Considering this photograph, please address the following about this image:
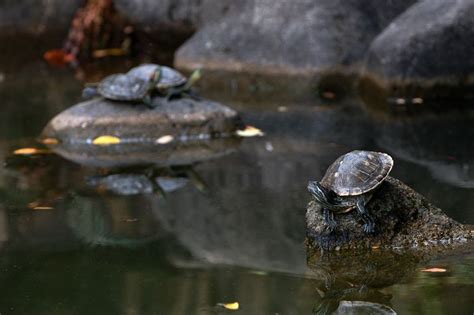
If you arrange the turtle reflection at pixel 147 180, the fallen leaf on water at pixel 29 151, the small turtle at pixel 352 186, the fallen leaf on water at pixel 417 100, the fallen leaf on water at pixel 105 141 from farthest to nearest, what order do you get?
the fallen leaf on water at pixel 417 100, the fallen leaf on water at pixel 105 141, the fallen leaf on water at pixel 29 151, the turtle reflection at pixel 147 180, the small turtle at pixel 352 186

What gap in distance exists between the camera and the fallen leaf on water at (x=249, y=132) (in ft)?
31.3

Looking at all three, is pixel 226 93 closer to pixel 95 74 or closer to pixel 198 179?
pixel 95 74

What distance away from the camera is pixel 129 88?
368 inches

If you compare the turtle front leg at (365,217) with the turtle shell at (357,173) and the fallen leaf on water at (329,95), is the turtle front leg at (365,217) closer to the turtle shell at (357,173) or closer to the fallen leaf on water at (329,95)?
the turtle shell at (357,173)

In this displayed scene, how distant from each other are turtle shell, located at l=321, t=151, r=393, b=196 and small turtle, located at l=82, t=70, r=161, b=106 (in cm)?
393

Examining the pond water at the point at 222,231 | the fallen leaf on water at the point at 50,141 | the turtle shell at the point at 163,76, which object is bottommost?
the fallen leaf on water at the point at 50,141

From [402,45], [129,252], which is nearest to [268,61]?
[402,45]

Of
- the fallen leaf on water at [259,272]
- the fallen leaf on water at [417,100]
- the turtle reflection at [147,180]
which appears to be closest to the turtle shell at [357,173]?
the fallen leaf on water at [259,272]

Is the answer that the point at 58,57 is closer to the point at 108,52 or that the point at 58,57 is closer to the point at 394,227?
the point at 108,52

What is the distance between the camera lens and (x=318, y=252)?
5773mm

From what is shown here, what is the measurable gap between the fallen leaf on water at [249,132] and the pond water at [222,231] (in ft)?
0.37

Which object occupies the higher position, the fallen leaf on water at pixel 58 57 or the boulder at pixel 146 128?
the boulder at pixel 146 128

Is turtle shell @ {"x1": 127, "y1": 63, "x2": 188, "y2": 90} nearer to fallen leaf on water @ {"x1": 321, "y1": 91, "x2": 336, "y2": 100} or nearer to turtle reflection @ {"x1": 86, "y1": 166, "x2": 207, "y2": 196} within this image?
turtle reflection @ {"x1": 86, "y1": 166, "x2": 207, "y2": 196}

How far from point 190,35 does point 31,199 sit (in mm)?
8012
